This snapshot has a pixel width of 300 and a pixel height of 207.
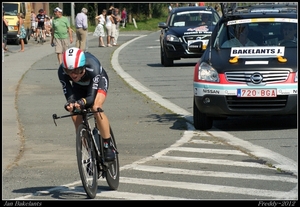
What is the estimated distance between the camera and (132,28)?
210ft

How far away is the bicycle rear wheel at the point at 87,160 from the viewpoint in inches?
290

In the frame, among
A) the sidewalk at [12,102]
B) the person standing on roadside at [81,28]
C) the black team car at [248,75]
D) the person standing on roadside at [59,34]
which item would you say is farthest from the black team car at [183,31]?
the black team car at [248,75]

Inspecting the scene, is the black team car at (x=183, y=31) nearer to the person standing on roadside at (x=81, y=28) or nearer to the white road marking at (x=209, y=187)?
the person standing on roadside at (x=81, y=28)

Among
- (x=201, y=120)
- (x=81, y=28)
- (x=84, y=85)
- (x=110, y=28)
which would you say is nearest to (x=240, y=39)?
(x=201, y=120)

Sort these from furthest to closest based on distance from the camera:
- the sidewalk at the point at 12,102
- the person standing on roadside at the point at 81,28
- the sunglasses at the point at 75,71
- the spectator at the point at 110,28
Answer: the spectator at the point at 110,28
the person standing on roadside at the point at 81,28
the sidewalk at the point at 12,102
the sunglasses at the point at 75,71

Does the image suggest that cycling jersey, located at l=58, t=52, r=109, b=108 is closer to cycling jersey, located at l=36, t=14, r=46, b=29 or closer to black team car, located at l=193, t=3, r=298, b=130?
black team car, located at l=193, t=3, r=298, b=130

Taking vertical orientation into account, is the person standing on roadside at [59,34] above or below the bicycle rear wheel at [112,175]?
below

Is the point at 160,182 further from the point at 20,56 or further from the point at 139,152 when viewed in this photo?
the point at 20,56

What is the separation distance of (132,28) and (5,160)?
54.4 m

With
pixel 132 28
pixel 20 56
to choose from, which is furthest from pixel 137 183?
pixel 132 28

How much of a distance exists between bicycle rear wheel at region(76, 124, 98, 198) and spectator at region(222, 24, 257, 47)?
211 inches

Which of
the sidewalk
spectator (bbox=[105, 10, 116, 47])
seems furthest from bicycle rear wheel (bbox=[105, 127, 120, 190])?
spectator (bbox=[105, 10, 116, 47])

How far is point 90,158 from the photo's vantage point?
7.59 meters

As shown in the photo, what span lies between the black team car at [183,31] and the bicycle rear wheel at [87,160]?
15761 millimetres
